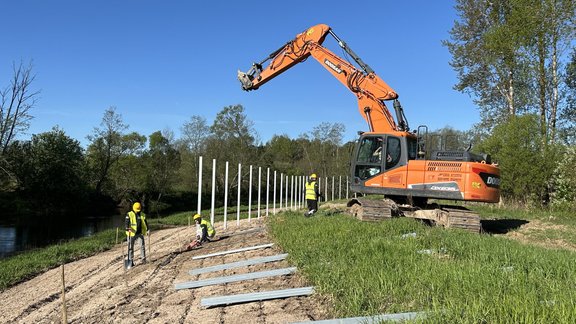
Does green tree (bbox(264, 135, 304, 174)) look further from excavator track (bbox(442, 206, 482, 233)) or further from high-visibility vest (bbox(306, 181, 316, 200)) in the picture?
excavator track (bbox(442, 206, 482, 233))

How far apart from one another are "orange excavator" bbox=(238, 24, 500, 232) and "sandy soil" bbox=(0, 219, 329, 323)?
338 cm

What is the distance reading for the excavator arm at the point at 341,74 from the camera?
13.0 metres

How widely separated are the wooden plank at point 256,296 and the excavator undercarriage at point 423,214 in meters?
6.27

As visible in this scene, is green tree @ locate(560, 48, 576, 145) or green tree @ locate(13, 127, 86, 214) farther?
green tree @ locate(13, 127, 86, 214)

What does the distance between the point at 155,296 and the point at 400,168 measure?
743cm

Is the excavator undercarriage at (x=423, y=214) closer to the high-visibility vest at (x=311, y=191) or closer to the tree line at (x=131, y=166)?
the high-visibility vest at (x=311, y=191)

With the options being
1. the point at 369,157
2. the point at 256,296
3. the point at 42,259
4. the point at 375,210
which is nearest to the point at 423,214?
the point at 375,210

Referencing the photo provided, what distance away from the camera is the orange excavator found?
11047 millimetres

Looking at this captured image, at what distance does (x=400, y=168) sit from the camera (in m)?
11.9

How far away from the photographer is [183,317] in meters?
5.55

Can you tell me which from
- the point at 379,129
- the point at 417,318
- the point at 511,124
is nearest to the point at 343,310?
the point at 417,318

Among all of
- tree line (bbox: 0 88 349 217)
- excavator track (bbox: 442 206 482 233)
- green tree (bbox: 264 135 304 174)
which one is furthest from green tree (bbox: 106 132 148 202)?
excavator track (bbox: 442 206 482 233)

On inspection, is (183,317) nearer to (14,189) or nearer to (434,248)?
(434,248)

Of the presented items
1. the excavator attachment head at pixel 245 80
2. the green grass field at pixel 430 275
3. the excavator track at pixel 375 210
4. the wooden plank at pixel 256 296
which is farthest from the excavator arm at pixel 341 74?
the wooden plank at pixel 256 296
